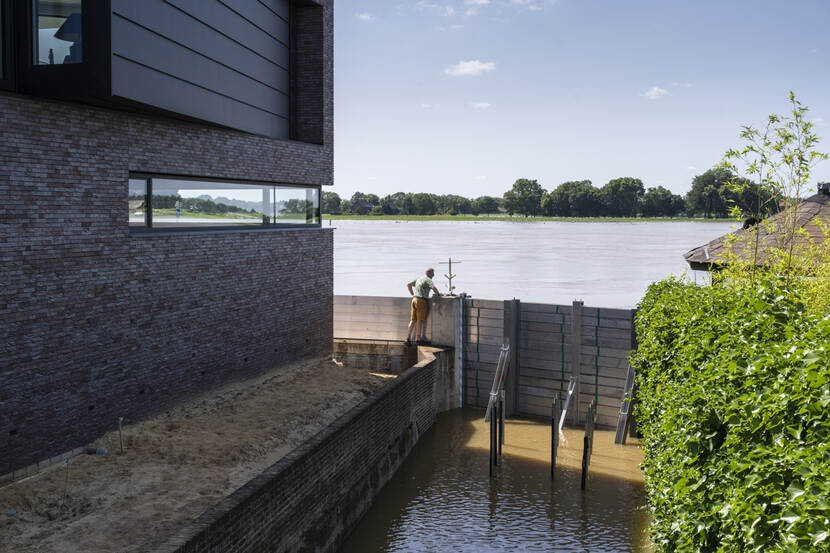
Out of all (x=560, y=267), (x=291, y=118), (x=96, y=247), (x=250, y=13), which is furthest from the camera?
(x=560, y=267)

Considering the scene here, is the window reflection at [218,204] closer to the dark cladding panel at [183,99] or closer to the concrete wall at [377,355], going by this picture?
the dark cladding panel at [183,99]

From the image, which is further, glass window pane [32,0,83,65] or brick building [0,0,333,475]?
glass window pane [32,0,83,65]

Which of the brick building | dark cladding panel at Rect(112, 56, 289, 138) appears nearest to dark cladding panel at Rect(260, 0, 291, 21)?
the brick building

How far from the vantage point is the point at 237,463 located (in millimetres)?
9461

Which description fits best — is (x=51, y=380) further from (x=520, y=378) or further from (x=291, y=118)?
(x=520, y=378)

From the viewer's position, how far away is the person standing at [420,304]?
17031mm

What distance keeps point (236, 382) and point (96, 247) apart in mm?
4201

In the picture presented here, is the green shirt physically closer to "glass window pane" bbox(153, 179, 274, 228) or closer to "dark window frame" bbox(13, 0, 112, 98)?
"glass window pane" bbox(153, 179, 274, 228)

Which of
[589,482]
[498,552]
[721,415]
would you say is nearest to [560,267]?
[589,482]

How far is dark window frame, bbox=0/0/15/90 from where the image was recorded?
345 inches

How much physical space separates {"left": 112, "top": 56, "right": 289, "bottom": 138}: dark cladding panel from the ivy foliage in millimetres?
7177

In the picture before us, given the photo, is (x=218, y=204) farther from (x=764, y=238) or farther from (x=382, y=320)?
(x=764, y=238)

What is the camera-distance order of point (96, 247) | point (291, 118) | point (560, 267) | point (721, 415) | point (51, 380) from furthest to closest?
point (560, 267) < point (291, 118) < point (96, 247) < point (51, 380) < point (721, 415)

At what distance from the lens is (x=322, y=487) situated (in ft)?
30.8
